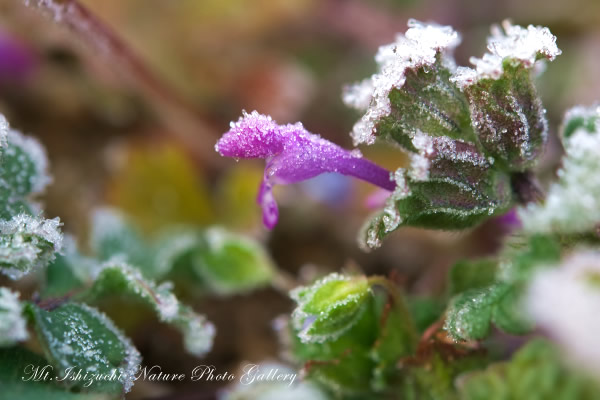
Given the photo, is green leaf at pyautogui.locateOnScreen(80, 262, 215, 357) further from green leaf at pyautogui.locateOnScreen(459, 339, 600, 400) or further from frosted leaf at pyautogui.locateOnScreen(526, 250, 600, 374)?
frosted leaf at pyautogui.locateOnScreen(526, 250, 600, 374)

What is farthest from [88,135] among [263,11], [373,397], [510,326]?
[510,326]

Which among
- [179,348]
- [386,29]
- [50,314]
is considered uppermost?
[386,29]

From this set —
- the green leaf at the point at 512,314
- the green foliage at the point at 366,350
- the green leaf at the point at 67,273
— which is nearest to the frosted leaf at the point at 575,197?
the green leaf at the point at 512,314

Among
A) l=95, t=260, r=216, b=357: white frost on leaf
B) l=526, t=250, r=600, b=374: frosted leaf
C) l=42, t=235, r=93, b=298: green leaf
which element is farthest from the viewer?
l=42, t=235, r=93, b=298: green leaf

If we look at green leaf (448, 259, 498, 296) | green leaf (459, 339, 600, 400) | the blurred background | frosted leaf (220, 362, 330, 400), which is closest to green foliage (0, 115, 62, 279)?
the blurred background

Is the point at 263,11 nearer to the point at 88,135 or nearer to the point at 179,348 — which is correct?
the point at 88,135

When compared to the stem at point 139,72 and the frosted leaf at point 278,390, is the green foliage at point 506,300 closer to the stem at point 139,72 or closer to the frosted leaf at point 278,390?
the frosted leaf at point 278,390
